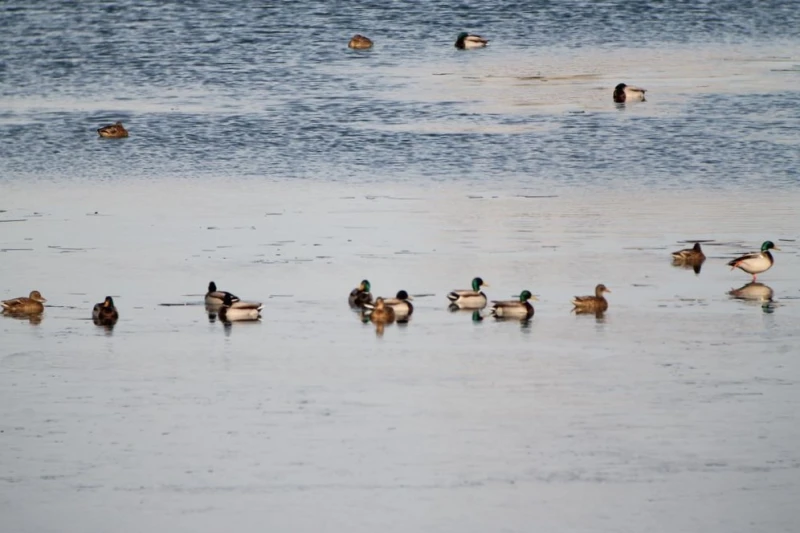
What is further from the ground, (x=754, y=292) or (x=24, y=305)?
(x=754, y=292)

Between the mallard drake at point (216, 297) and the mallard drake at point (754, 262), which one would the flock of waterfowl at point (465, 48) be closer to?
the mallard drake at point (216, 297)

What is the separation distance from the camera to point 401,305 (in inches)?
704

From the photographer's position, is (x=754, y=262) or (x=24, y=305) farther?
(x=754, y=262)

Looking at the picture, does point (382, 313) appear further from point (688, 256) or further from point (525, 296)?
point (688, 256)

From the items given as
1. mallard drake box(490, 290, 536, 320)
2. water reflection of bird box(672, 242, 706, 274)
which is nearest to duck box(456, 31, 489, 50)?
water reflection of bird box(672, 242, 706, 274)

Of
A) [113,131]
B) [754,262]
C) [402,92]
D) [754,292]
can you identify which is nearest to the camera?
[754,292]

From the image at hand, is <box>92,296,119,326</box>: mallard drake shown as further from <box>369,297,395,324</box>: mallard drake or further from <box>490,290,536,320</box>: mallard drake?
<box>490,290,536,320</box>: mallard drake

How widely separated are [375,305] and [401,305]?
0.38 metres

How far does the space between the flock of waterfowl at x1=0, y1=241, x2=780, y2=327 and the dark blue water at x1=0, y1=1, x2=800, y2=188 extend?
7878 mm

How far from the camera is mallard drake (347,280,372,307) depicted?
1816cm

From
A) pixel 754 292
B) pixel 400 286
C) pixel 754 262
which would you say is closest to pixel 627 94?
pixel 754 262

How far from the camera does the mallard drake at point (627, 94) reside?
32.2m

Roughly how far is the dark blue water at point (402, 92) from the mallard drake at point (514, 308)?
796 centimetres

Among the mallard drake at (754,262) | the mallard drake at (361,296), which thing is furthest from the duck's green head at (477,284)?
the mallard drake at (754,262)
